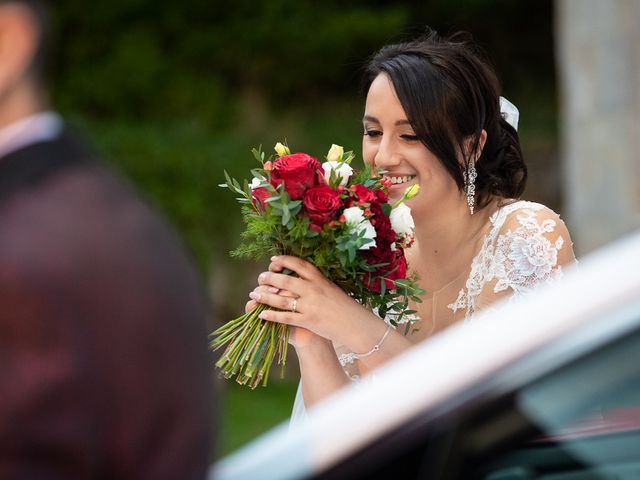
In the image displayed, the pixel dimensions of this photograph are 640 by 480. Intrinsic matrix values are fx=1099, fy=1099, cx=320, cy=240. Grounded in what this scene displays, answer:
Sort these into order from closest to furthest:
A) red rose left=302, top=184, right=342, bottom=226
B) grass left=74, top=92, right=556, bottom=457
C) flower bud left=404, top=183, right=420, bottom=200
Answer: red rose left=302, top=184, right=342, bottom=226
flower bud left=404, top=183, right=420, bottom=200
grass left=74, top=92, right=556, bottom=457

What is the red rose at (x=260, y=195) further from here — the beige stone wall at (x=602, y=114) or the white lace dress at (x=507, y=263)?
the beige stone wall at (x=602, y=114)

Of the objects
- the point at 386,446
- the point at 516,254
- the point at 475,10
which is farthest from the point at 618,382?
the point at 475,10

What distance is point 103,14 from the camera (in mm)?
10156

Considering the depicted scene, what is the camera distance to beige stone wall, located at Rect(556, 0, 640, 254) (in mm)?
8484

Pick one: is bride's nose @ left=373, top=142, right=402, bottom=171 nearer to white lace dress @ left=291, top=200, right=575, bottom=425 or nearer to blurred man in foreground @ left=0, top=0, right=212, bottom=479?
white lace dress @ left=291, top=200, right=575, bottom=425

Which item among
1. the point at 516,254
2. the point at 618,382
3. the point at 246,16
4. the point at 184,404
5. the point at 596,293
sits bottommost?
the point at 516,254

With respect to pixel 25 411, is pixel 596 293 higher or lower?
lower

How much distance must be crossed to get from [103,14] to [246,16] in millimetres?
1327

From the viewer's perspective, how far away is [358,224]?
2828 mm

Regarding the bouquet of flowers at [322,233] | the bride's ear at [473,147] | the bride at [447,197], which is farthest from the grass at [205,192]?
the bouquet of flowers at [322,233]

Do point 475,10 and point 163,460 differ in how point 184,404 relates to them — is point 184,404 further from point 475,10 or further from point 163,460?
point 475,10

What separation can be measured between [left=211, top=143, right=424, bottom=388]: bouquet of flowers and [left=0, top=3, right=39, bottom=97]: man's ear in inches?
61.2

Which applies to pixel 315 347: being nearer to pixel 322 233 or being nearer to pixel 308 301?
pixel 308 301

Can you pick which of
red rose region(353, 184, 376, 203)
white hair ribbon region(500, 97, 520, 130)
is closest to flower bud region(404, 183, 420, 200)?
red rose region(353, 184, 376, 203)
